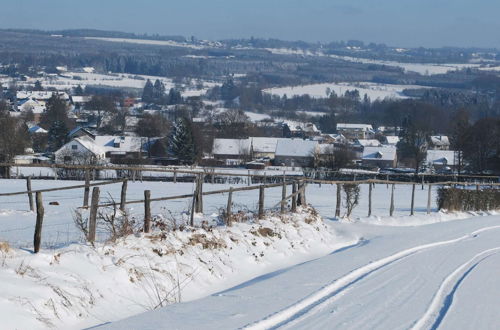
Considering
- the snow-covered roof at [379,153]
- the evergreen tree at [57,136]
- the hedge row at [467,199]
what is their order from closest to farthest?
1. the hedge row at [467,199]
2. the evergreen tree at [57,136]
3. the snow-covered roof at [379,153]

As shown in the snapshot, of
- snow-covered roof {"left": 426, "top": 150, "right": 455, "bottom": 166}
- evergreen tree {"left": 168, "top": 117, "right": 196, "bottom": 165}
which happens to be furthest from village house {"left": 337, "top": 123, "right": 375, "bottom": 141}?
evergreen tree {"left": 168, "top": 117, "right": 196, "bottom": 165}

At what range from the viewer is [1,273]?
9.47 meters

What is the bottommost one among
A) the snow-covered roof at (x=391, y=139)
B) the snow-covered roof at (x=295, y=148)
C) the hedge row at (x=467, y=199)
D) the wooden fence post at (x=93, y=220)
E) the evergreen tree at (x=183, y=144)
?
the snow-covered roof at (x=391, y=139)

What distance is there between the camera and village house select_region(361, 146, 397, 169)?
94.0 meters

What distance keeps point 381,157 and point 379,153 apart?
1.13 meters

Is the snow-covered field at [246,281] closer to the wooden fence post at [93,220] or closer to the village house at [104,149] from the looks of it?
the wooden fence post at [93,220]

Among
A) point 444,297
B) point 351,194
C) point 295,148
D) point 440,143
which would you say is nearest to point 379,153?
point 295,148

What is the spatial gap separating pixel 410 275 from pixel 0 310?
22.8 ft

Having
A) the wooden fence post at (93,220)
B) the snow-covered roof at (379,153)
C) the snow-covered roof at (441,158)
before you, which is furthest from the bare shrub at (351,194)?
the snow-covered roof at (379,153)

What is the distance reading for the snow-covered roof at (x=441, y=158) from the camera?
9261 cm

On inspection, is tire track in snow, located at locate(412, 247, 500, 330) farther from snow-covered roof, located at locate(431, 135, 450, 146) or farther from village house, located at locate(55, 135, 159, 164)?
snow-covered roof, located at locate(431, 135, 450, 146)

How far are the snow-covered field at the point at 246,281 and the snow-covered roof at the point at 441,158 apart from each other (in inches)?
3026

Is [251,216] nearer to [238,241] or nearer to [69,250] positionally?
[238,241]

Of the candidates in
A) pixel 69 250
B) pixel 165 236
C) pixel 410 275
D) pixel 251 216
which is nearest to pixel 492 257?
pixel 410 275
